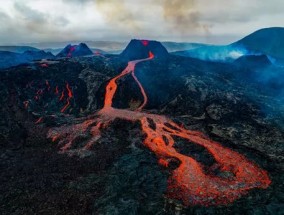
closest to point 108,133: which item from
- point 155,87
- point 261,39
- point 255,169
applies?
point 255,169

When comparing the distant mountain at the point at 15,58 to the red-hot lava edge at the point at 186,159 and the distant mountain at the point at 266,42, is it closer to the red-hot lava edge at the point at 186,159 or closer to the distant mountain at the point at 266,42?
the red-hot lava edge at the point at 186,159

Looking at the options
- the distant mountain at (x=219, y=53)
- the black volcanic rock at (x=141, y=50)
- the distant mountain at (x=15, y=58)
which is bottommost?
the distant mountain at (x=15, y=58)

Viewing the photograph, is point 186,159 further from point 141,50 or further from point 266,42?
point 266,42

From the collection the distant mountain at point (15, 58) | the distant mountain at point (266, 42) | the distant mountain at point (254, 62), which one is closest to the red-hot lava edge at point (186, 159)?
the distant mountain at point (254, 62)

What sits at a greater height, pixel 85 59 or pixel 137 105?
pixel 85 59

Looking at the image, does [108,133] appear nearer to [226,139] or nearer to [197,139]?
[197,139]

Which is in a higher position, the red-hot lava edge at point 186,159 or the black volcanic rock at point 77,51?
the black volcanic rock at point 77,51

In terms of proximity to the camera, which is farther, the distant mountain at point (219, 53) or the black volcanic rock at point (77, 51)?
the distant mountain at point (219, 53)
